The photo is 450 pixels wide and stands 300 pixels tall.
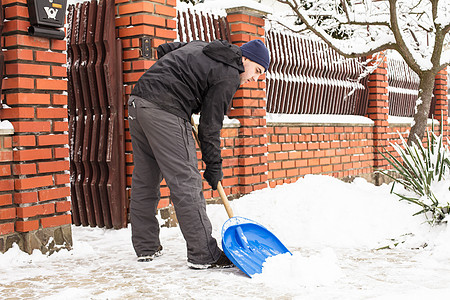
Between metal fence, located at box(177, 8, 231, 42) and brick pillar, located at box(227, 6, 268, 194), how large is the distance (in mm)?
142

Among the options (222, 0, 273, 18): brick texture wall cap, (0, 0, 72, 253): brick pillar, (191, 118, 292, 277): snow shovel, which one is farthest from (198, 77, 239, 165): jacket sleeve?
(222, 0, 273, 18): brick texture wall cap

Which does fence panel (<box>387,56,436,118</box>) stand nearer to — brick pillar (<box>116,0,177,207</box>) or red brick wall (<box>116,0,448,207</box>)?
red brick wall (<box>116,0,448,207</box>)

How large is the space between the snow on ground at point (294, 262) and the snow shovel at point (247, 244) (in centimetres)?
10

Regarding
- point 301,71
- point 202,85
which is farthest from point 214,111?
point 301,71

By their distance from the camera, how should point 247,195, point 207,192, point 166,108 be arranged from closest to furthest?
point 166,108 → point 207,192 → point 247,195

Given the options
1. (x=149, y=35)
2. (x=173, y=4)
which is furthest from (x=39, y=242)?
(x=173, y=4)

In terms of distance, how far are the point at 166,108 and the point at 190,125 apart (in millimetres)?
253

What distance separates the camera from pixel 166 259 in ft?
14.5

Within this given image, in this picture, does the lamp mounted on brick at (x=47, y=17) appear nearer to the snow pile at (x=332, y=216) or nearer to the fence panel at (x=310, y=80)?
Answer: the snow pile at (x=332, y=216)

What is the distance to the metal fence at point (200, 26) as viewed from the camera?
6350 mm

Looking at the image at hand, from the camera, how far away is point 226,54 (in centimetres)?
401

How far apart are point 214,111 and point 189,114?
322 millimetres

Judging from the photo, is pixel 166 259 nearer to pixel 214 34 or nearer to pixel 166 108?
pixel 166 108

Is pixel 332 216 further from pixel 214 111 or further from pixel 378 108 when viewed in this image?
pixel 378 108
